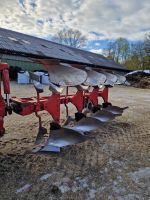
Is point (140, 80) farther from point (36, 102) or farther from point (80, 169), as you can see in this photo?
point (80, 169)

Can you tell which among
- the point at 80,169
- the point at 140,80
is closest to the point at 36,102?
the point at 80,169

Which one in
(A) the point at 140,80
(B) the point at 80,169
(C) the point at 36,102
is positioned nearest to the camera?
(B) the point at 80,169

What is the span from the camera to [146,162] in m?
3.51

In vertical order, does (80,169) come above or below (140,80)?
below

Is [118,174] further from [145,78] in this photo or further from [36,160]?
[145,78]

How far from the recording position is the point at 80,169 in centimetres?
Answer: 319

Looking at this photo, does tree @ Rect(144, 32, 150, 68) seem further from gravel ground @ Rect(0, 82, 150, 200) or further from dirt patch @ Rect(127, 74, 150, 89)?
gravel ground @ Rect(0, 82, 150, 200)

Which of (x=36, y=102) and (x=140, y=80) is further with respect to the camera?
(x=140, y=80)

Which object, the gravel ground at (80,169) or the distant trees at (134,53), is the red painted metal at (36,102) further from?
the distant trees at (134,53)

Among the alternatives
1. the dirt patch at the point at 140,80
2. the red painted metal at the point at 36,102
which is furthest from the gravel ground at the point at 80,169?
the dirt patch at the point at 140,80

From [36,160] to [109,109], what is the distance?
2982 mm

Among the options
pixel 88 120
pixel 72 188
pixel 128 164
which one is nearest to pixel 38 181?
pixel 72 188

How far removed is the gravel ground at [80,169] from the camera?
262cm

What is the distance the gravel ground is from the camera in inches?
103
